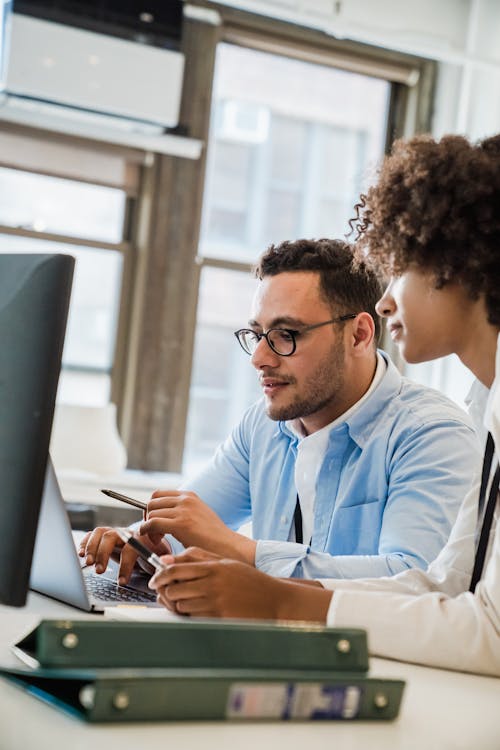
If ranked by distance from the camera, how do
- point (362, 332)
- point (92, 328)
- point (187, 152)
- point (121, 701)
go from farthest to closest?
point (92, 328) < point (187, 152) < point (362, 332) < point (121, 701)

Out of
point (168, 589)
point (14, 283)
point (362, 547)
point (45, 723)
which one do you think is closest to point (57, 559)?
point (168, 589)

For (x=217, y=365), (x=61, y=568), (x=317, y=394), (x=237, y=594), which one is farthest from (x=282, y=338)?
(x=217, y=365)

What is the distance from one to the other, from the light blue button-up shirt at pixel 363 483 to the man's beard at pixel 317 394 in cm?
10

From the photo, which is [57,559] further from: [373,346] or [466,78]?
[466,78]

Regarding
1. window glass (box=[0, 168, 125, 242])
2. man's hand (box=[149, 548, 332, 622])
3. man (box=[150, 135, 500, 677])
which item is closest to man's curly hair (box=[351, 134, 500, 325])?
man (box=[150, 135, 500, 677])

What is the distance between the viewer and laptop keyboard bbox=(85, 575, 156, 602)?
1377 mm

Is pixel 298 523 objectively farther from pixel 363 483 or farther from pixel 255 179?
pixel 255 179

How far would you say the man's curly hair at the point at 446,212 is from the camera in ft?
4.09

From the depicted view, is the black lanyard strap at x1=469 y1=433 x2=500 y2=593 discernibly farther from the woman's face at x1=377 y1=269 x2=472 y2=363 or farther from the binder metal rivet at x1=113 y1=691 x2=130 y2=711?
the binder metal rivet at x1=113 y1=691 x2=130 y2=711

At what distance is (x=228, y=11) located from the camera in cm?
460

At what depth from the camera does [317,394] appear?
206 centimetres

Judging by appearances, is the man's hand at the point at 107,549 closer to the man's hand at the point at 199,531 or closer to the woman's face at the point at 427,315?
the man's hand at the point at 199,531

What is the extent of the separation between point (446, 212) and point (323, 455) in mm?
789

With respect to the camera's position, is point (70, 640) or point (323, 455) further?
point (323, 455)
